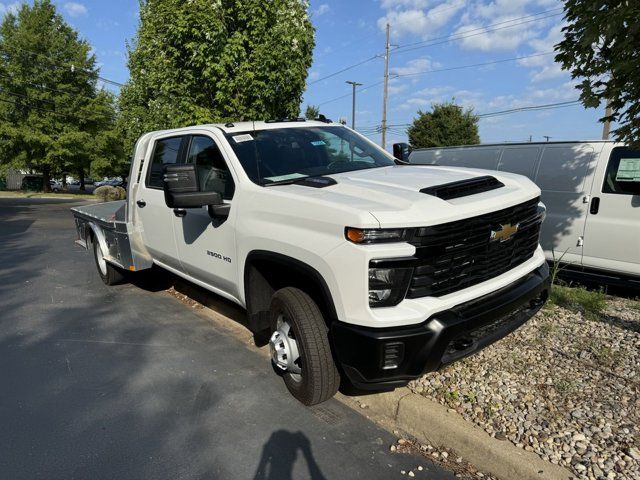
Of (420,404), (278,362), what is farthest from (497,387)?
(278,362)

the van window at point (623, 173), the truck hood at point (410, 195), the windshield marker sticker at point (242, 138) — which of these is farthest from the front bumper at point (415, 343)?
the van window at point (623, 173)

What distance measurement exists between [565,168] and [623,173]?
644 mm

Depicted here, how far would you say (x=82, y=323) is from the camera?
5203 millimetres

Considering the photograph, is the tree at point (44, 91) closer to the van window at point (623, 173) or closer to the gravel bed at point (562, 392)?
the van window at point (623, 173)

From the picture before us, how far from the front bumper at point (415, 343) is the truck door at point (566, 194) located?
11.6ft

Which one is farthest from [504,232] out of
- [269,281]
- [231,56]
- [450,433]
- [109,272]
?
[231,56]

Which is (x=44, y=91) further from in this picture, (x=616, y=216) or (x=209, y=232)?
(x=616, y=216)

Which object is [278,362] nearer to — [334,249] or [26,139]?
[334,249]

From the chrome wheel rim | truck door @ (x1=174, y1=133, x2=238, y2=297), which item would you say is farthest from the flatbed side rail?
the chrome wheel rim

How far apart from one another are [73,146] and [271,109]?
3093cm

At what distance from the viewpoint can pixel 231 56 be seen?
7.73 metres

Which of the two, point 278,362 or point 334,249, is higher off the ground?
point 334,249

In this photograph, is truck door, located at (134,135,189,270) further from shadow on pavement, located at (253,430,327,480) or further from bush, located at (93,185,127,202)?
bush, located at (93,185,127,202)

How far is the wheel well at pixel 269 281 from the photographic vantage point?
3.07 metres
